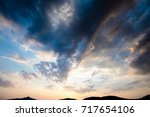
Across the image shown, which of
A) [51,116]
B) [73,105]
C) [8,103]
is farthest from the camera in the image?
[8,103]

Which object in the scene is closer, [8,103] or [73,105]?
[73,105]

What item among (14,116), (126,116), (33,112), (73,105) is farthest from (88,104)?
(14,116)

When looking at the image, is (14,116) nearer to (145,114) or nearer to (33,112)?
(33,112)

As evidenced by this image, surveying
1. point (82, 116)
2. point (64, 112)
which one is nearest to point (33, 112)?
point (64, 112)

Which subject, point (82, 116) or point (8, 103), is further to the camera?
point (8, 103)

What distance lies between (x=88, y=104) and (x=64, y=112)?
397mm

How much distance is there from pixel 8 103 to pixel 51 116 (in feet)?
2.97

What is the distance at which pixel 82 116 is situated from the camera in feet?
10.6

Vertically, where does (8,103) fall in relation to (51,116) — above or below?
above

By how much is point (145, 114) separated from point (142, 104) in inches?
11.8

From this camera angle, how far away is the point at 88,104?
3.44 m

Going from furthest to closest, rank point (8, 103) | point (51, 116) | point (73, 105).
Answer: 1. point (8, 103)
2. point (73, 105)
3. point (51, 116)

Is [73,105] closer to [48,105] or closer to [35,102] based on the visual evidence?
[48,105]

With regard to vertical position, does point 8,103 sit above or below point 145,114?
above
